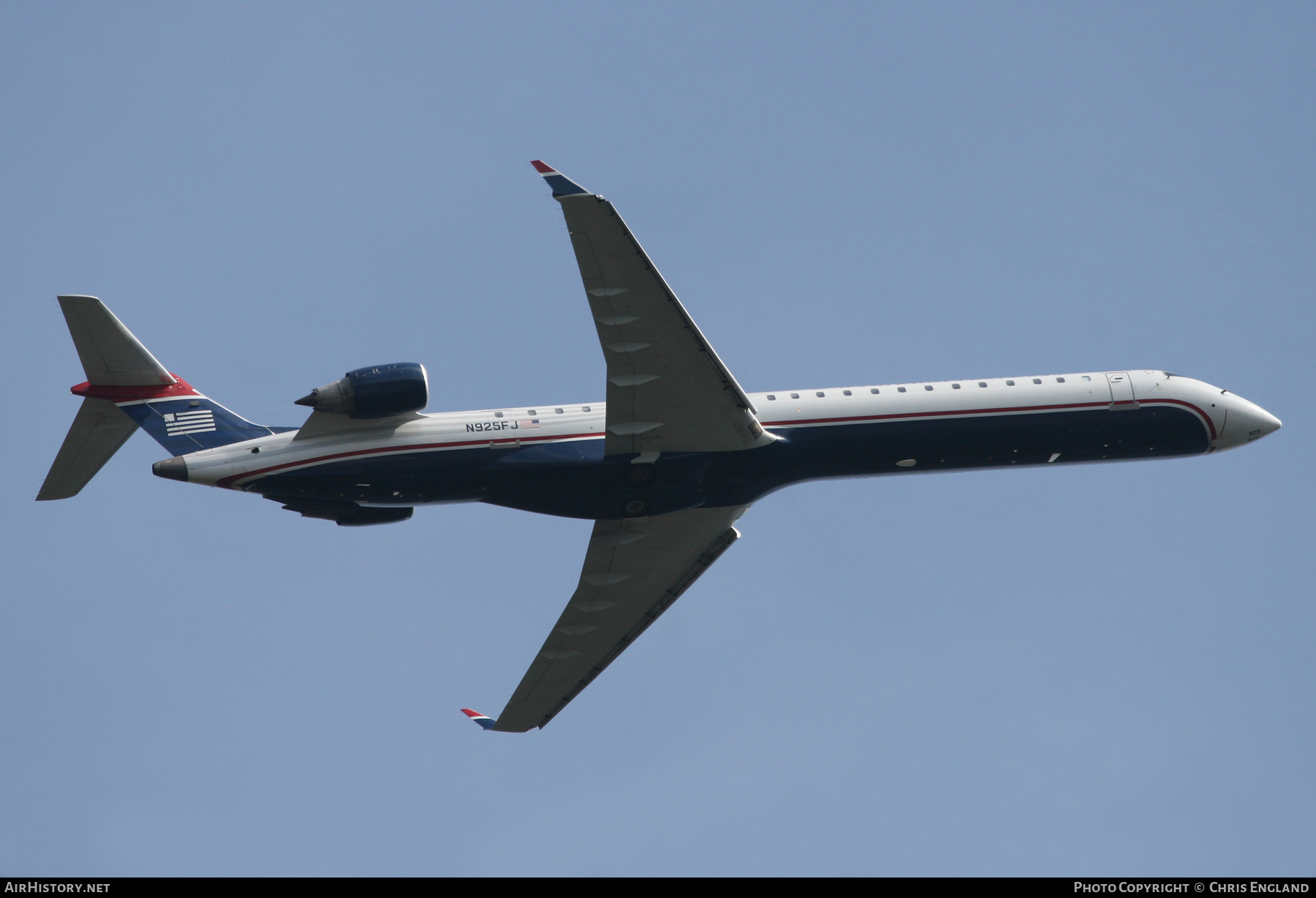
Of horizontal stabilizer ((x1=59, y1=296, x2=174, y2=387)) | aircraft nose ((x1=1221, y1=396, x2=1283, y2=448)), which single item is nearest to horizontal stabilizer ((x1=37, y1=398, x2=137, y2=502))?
horizontal stabilizer ((x1=59, y1=296, x2=174, y2=387))

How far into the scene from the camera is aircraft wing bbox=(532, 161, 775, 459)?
2811cm

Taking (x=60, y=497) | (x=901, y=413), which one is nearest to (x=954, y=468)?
(x=901, y=413)

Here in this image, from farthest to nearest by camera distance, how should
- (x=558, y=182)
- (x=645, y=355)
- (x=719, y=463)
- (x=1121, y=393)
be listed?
(x=1121, y=393)
(x=719, y=463)
(x=645, y=355)
(x=558, y=182)

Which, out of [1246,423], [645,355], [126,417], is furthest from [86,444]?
[1246,423]

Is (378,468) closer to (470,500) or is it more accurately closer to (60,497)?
(470,500)

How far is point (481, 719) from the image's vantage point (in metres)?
38.5

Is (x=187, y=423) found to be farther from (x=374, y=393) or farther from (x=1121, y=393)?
(x=1121, y=393)

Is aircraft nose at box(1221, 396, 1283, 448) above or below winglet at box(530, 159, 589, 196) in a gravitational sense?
above

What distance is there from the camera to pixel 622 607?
3706 centimetres

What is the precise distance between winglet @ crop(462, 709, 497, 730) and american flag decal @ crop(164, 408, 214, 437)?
37.4ft

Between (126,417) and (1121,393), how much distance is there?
80.2 feet

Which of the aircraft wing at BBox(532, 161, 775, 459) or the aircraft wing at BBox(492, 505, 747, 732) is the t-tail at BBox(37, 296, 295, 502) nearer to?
the aircraft wing at BBox(532, 161, 775, 459)

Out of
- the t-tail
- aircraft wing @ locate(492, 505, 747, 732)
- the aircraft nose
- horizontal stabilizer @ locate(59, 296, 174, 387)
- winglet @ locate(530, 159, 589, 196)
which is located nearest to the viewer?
winglet @ locate(530, 159, 589, 196)

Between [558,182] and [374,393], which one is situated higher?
[558,182]
